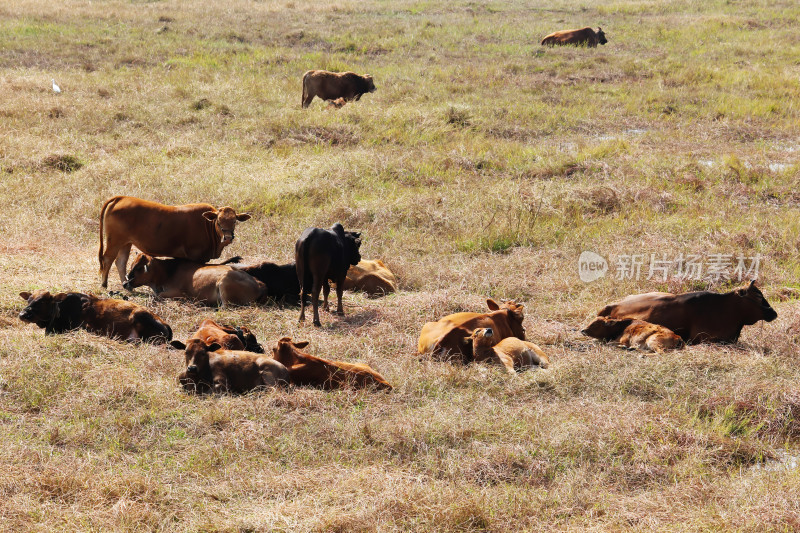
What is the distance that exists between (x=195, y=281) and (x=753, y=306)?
580 cm

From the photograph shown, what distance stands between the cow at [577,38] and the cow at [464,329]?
2240 centimetres

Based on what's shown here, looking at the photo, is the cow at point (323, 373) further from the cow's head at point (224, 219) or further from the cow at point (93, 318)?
the cow's head at point (224, 219)

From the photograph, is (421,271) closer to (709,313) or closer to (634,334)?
(634,334)

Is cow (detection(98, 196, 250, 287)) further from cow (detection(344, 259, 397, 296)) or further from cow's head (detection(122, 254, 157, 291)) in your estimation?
cow (detection(344, 259, 397, 296))

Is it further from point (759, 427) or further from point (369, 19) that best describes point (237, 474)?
point (369, 19)

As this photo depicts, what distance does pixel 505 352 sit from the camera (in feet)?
24.5

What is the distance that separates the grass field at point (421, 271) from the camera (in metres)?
5.19

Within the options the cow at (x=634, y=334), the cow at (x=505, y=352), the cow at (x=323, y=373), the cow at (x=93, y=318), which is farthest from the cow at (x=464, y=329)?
the cow at (x=93, y=318)

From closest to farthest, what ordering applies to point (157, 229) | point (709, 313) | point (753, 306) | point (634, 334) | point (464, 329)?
point (464, 329), point (634, 334), point (753, 306), point (709, 313), point (157, 229)

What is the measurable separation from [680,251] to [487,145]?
582 centimetres

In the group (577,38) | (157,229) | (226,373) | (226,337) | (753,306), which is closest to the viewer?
(226,373)

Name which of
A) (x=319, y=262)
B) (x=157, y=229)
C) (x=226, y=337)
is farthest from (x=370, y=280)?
(x=226, y=337)

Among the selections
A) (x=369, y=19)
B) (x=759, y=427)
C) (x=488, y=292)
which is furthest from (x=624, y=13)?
(x=759, y=427)

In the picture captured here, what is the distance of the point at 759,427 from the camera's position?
20.0 feet
